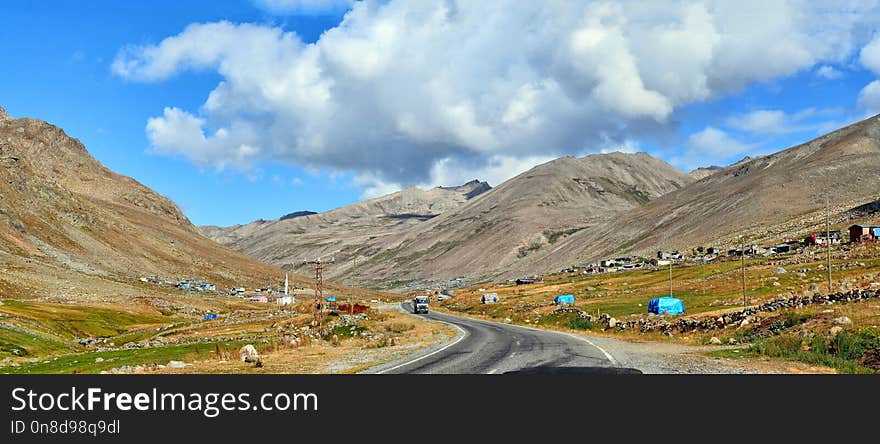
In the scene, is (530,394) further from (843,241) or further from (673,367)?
(843,241)

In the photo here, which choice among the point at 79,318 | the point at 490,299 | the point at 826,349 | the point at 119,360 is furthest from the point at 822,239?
the point at 119,360

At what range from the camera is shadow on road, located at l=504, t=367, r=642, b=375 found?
21297 mm

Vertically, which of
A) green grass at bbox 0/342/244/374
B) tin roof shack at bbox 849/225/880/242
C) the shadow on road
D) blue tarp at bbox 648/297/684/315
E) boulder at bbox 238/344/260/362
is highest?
tin roof shack at bbox 849/225/880/242

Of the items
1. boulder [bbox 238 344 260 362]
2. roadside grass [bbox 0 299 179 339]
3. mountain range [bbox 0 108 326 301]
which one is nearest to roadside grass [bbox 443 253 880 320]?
boulder [bbox 238 344 260 362]

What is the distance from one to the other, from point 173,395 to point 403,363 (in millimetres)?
13085

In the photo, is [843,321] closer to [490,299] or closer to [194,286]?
Result: [490,299]

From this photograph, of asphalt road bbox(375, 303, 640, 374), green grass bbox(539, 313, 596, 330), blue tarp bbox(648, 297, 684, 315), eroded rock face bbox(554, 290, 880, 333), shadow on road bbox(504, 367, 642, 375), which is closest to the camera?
shadow on road bbox(504, 367, 642, 375)

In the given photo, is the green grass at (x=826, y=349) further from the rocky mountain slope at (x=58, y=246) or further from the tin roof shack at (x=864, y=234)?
the tin roof shack at (x=864, y=234)

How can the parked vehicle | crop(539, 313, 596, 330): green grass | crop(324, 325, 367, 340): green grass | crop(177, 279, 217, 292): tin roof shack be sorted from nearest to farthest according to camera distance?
crop(324, 325, 367, 340): green grass → crop(539, 313, 596, 330): green grass → the parked vehicle → crop(177, 279, 217, 292): tin roof shack

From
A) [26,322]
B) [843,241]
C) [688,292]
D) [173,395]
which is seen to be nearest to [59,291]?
[26,322]

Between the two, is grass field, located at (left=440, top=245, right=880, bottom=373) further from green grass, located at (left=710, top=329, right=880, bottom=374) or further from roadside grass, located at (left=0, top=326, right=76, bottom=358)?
roadside grass, located at (left=0, top=326, right=76, bottom=358)

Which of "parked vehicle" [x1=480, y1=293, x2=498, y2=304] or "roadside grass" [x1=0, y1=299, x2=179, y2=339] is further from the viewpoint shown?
"parked vehicle" [x1=480, y1=293, x2=498, y2=304]

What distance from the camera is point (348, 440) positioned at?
12039mm

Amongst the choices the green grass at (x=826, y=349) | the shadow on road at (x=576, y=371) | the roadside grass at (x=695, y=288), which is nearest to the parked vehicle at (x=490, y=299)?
the roadside grass at (x=695, y=288)
